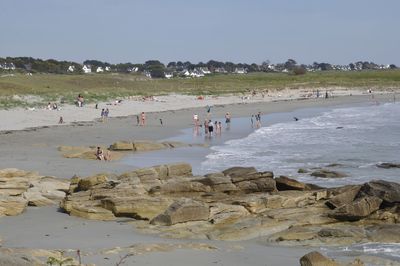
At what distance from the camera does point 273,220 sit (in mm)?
13164

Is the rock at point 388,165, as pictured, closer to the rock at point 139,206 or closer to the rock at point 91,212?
the rock at point 139,206

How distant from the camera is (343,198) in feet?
46.4

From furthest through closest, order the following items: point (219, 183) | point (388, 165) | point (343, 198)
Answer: point (388, 165), point (219, 183), point (343, 198)

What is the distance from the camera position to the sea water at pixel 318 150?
22641 mm

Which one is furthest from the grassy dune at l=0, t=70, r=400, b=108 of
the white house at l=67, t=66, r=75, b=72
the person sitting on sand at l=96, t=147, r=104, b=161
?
the white house at l=67, t=66, r=75, b=72

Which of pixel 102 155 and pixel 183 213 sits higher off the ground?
pixel 183 213

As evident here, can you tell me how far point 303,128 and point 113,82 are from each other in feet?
177

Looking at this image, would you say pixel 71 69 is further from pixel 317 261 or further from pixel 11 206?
pixel 317 261

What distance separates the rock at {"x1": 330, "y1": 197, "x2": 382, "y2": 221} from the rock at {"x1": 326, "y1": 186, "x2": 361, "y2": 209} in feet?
1.46

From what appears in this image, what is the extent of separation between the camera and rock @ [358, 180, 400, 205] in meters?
13.9

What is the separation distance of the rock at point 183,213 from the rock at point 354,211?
113 inches

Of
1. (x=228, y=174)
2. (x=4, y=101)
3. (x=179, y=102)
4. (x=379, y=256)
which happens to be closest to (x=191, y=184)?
(x=228, y=174)

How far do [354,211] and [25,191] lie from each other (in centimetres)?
839

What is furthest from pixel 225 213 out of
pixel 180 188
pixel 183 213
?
pixel 180 188
